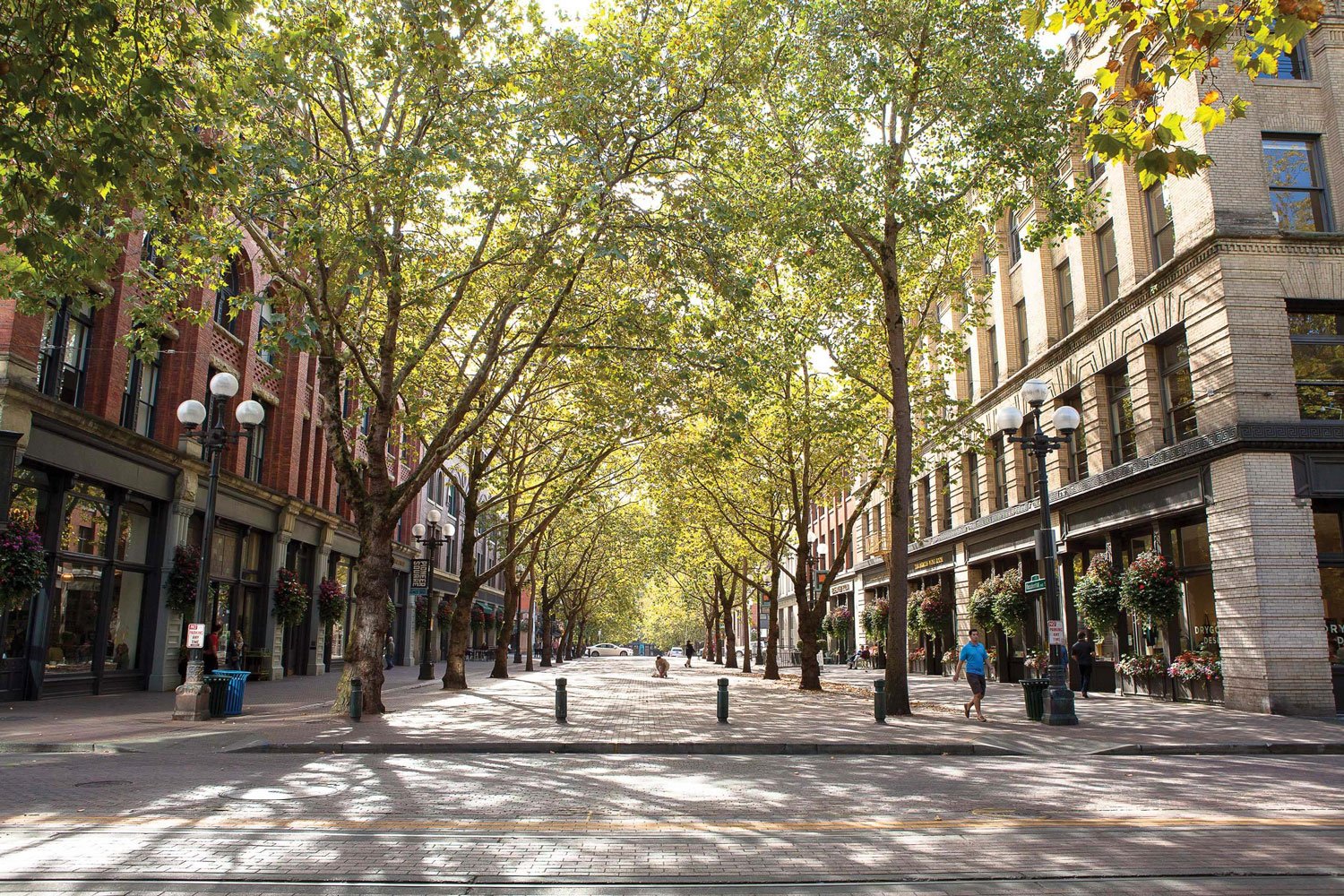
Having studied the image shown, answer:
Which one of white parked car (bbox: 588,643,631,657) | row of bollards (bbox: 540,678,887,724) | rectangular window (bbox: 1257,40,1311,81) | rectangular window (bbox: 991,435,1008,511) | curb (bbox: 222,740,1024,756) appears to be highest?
rectangular window (bbox: 1257,40,1311,81)

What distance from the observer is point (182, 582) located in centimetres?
2233

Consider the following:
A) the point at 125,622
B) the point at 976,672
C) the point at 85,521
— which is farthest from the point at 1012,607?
the point at 85,521

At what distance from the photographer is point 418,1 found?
12570 millimetres

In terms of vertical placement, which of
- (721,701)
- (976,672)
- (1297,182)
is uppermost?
(1297,182)

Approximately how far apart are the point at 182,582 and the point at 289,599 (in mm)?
6367

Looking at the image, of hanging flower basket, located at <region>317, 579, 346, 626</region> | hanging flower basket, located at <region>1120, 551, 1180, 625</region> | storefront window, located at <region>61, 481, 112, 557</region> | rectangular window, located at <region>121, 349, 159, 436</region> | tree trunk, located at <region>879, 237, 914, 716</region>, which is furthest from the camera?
hanging flower basket, located at <region>317, 579, 346, 626</region>

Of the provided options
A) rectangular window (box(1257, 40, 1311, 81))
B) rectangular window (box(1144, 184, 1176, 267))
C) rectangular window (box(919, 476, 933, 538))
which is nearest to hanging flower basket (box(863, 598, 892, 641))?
rectangular window (box(919, 476, 933, 538))

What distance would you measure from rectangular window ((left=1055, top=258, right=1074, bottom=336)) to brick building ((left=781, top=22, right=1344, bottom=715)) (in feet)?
3.44

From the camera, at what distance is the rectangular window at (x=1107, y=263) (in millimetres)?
24172

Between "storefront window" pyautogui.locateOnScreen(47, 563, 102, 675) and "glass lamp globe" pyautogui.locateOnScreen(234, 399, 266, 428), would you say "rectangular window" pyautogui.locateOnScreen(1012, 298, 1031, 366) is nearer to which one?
"glass lamp globe" pyautogui.locateOnScreen(234, 399, 266, 428)

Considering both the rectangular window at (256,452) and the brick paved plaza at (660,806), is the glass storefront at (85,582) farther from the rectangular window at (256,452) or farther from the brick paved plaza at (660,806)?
the rectangular window at (256,452)

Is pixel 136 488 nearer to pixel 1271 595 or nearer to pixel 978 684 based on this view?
pixel 978 684

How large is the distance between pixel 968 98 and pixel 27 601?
2030cm

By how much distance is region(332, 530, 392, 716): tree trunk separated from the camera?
17000mm
